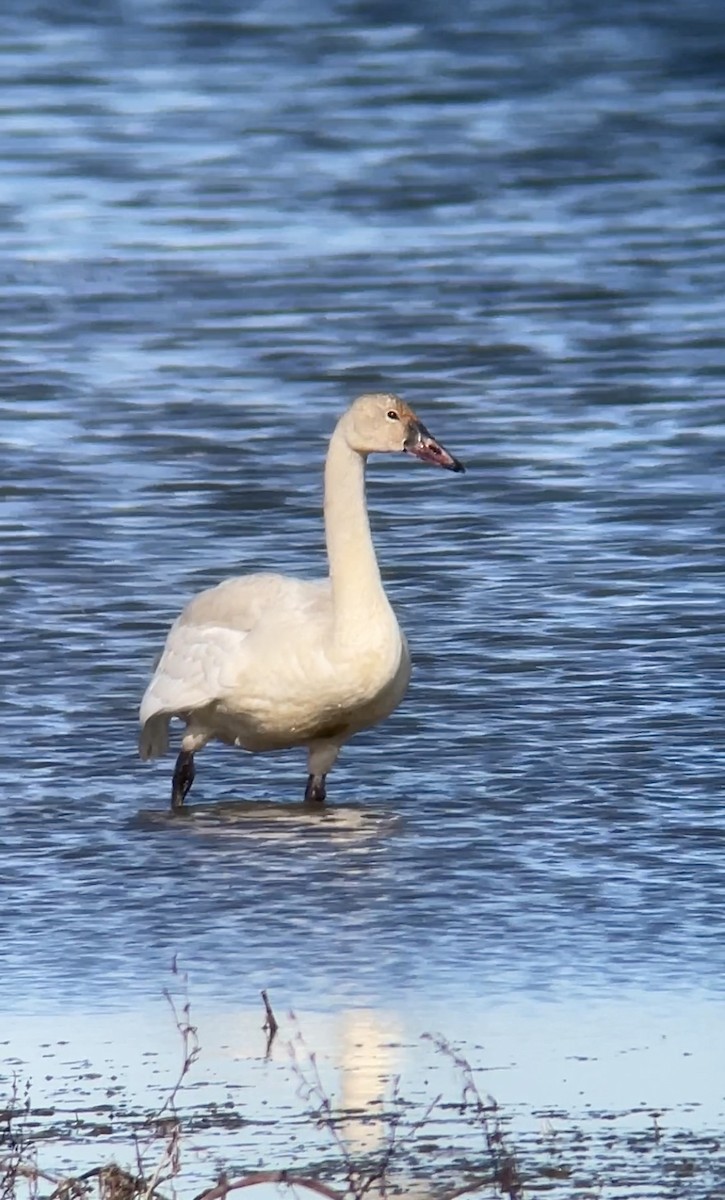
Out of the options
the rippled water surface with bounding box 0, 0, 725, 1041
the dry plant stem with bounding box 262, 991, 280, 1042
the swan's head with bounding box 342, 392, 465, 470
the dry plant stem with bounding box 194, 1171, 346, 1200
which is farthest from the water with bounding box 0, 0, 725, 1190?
the dry plant stem with bounding box 194, 1171, 346, 1200

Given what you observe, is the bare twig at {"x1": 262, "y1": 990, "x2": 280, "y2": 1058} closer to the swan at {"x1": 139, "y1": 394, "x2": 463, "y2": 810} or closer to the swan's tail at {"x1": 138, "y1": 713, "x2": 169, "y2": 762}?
the swan at {"x1": 139, "y1": 394, "x2": 463, "y2": 810}

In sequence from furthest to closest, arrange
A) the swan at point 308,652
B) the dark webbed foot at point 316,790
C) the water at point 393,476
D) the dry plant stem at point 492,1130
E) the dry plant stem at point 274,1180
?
the dark webbed foot at point 316,790 → the swan at point 308,652 → the water at point 393,476 → the dry plant stem at point 492,1130 → the dry plant stem at point 274,1180

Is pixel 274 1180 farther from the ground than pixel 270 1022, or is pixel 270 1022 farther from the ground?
pixel 274 1180

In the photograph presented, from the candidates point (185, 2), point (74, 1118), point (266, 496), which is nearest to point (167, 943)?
point (74, 1118)

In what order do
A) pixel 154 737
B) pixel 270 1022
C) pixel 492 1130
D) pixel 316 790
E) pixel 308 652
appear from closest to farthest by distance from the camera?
1. pixel 492 1130
2. pixel 270 1022
3. pixel 308 652
4. pixel 316 790
5. pixel 154 737

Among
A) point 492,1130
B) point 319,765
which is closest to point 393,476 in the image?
point 319,765

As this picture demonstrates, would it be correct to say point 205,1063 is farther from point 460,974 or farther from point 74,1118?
point 460,974

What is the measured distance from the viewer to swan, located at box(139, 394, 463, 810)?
27.6 ft

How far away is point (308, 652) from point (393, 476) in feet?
14.5

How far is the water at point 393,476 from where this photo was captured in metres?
7.25

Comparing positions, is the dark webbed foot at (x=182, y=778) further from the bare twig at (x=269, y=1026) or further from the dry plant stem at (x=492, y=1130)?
the dry plant stem at (x=492, y=1130)

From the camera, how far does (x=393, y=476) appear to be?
12.8 metres

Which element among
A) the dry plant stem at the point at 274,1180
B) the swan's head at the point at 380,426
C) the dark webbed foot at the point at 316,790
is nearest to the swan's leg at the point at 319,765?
the dark webbed foot at the point at 316,790

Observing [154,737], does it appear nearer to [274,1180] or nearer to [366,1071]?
[366,1071]
